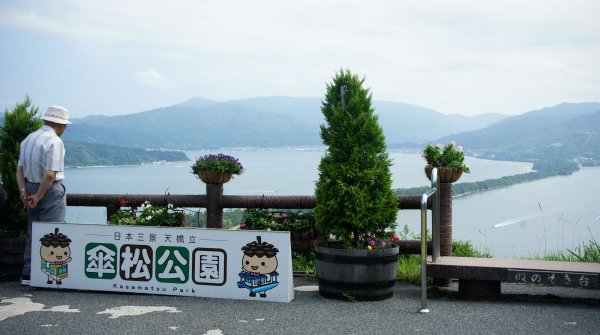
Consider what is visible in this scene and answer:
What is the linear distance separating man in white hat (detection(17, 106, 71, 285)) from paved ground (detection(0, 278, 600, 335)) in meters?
0.87

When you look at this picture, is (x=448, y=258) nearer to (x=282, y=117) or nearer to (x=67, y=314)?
(x=67, y=314)

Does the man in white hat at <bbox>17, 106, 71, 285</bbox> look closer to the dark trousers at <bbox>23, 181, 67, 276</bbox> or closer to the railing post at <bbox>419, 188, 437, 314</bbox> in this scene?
the dark trousers at <bbox>23, 181, 67, 276</bbox>

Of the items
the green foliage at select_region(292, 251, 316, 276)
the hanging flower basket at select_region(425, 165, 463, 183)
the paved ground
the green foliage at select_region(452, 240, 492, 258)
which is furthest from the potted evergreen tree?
the green foliage at select_region(452, 240, 492, 258)

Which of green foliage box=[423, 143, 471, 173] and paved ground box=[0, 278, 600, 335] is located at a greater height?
green foliage box=[423, 143, 471, 173]

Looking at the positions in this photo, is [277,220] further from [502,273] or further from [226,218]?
[502,273]

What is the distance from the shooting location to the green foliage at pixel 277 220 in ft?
25.4

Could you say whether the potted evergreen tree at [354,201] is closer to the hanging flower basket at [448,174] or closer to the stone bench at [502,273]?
the stone bench at [502,273]

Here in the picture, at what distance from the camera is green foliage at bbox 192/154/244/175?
7727 millimetres

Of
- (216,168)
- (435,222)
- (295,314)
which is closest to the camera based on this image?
(295,314)

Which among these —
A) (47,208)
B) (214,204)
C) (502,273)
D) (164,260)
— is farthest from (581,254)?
(47,208)

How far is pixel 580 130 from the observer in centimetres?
3834

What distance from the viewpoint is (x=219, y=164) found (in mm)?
7746

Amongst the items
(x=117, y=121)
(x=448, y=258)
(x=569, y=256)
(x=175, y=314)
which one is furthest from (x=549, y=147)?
(x=117, y=121)

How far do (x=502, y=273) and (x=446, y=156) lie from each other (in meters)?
1.61
